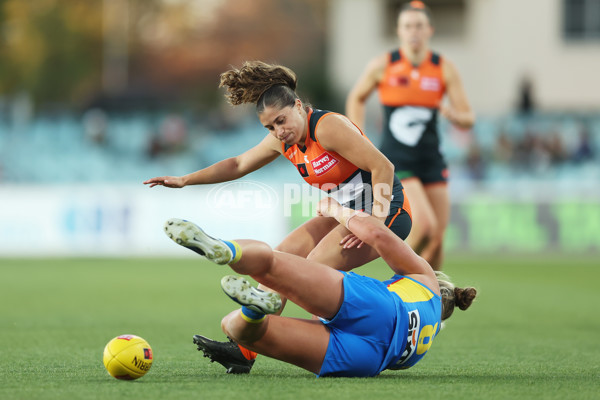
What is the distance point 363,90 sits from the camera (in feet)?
27.1

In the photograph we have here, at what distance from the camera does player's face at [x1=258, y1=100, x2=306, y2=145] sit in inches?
213

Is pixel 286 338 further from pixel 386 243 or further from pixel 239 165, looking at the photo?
pixel 239 165

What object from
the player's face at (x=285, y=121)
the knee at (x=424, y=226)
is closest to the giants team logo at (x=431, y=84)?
the knee at (x=424, y=226)

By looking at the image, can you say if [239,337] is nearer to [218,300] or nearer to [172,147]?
[218,300]

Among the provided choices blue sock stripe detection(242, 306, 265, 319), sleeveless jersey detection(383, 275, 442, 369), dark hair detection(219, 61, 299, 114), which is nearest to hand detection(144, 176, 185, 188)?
dark hair detection(219, 61, 299, 114)

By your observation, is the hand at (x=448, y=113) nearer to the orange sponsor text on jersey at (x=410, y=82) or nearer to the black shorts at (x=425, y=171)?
the orange sponsor text on jersey at (x=410, y=82)

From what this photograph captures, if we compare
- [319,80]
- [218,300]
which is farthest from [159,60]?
[218,300]

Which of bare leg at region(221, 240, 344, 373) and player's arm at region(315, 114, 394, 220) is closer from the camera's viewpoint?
bare leg at region(221, 240, 344, 373)

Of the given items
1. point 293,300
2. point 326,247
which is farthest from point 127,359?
point 326,247

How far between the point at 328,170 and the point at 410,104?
112 inches

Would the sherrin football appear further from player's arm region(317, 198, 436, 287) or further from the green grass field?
player's arm region(317, 198, 436, 287)

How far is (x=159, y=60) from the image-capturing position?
154 ft

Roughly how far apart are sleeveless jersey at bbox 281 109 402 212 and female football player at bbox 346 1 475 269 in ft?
7.75

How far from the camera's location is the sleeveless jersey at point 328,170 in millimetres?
5656
